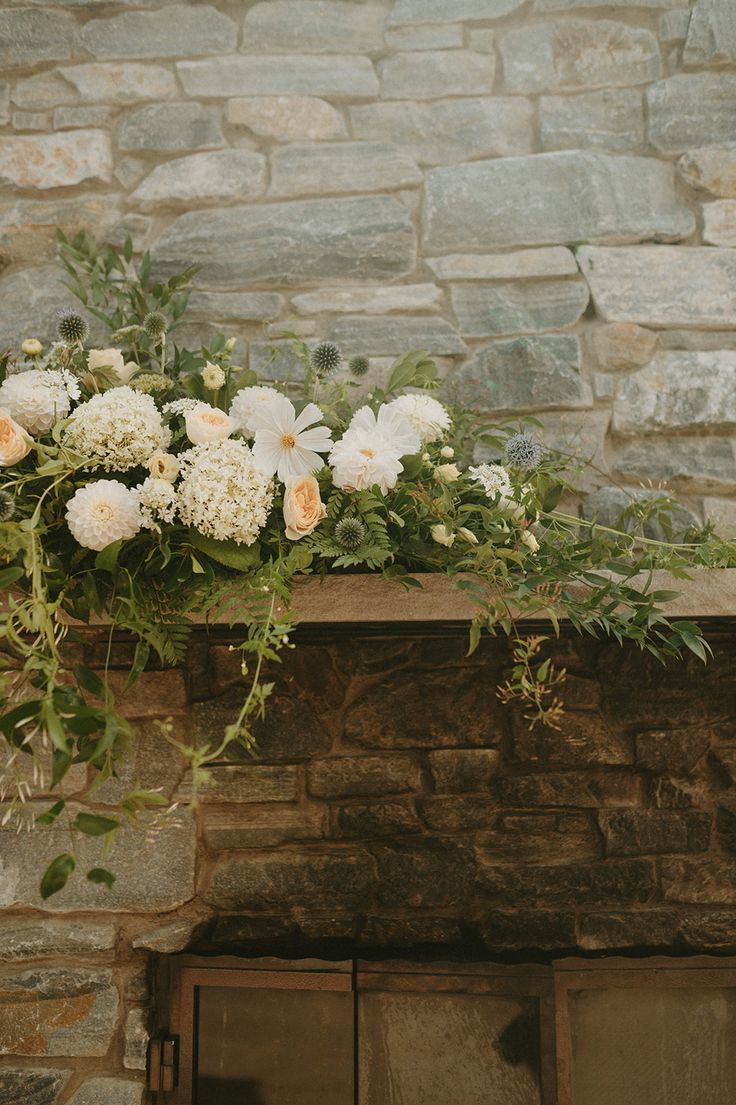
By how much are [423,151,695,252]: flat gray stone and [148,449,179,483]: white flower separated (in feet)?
2.85

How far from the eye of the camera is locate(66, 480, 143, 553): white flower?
50.7 inches

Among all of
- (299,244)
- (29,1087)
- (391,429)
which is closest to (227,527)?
(391,429)

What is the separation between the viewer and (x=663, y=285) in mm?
1890

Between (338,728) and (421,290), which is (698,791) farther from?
(421,290)

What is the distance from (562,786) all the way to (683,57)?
153 cm

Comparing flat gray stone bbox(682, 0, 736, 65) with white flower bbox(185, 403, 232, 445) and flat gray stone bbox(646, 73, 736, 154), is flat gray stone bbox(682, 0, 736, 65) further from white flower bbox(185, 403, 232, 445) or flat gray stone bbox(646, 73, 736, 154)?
white flower bbox(185, 403, 232, 445)

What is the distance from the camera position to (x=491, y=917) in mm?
1709

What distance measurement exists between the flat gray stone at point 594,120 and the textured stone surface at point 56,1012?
74.5 inches

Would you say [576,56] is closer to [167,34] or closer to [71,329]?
[167,34]

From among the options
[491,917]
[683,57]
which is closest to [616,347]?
[683,57]

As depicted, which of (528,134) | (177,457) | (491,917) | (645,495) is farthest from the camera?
(528,134)

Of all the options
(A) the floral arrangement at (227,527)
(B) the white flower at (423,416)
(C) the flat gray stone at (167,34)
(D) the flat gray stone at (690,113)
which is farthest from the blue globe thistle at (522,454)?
(C) the flat gray stone at (167,34)

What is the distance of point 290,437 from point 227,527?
0.20 m

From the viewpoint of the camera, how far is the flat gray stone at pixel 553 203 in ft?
6.26
